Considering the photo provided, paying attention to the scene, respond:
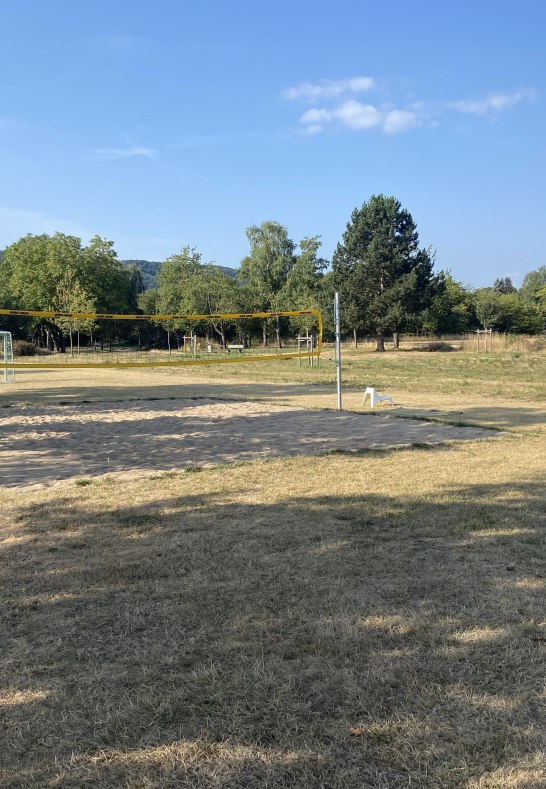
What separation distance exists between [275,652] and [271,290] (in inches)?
2560

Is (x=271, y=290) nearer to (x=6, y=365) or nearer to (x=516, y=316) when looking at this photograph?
(x=516, y=316)

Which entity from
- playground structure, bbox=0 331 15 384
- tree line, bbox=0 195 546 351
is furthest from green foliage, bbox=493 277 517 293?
playground structure, bbox=0 331 15 384

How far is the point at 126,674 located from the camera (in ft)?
8.02

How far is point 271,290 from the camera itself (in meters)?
66.4

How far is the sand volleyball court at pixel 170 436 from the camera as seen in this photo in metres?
6.91

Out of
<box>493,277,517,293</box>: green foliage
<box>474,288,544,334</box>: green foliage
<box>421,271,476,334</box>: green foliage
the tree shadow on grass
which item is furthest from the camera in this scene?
<box>493,277,517,293</box>: green foliage

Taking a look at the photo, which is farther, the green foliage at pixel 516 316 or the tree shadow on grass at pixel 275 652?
the green foliage at pixel 516 316

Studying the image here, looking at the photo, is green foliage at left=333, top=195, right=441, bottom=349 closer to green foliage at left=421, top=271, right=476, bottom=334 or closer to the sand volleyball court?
green foliage at left=421, top=271, right=476, bottom=334

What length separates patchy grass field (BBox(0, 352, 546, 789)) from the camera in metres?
1.95

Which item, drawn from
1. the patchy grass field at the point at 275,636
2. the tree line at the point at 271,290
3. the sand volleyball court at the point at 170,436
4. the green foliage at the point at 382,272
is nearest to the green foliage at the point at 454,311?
the tree line at the point at 271,290

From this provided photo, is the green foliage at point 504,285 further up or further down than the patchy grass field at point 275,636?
further up

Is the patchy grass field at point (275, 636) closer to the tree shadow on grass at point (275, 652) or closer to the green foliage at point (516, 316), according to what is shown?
the tree shadow on grass at point (275, 652)

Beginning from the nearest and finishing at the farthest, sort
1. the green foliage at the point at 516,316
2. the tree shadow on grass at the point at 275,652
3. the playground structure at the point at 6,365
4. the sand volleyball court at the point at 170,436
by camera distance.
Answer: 1. the tree shadow on grass at the point at 275,652
2. the sand volleyball court at the point at 170,436
3. the playground structure at the point at 6,365
4. the green foliage at the point at 516,316

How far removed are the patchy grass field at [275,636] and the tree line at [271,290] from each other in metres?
37.0
